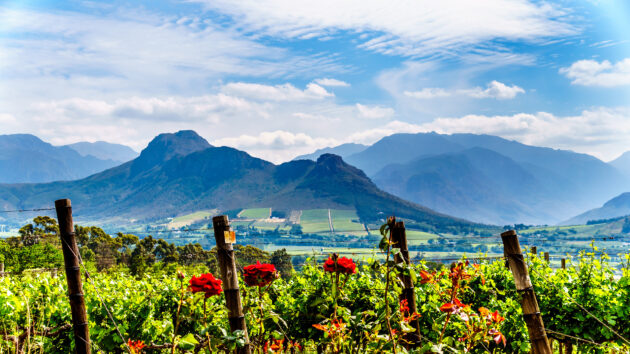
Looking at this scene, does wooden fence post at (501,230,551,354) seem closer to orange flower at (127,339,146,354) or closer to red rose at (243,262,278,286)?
red rose at (243,262,278,286)

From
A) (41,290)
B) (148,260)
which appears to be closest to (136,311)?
(41,290)

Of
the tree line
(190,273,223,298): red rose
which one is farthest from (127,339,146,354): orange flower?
the tree line

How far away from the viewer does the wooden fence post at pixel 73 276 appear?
4.19 m

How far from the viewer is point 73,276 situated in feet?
13.9

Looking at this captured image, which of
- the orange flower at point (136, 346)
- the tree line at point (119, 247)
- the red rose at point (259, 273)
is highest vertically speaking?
the red rose at point (259, 273)

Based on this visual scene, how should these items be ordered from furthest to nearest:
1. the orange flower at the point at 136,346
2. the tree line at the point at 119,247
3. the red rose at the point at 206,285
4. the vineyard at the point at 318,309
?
1. the tree line at the point at 119,247
2. the vineyard at the point at 318,309
3. the orange flower at the point at 136,346
4. the red rose at the point at 206,285

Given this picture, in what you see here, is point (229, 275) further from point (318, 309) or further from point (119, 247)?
point (119, 247)

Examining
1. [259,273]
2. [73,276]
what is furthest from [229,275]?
[73,276]

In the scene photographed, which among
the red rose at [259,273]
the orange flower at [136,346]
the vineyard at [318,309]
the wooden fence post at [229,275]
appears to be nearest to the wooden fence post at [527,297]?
the vineyard at [318,309]

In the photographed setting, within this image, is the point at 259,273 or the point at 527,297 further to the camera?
the point at 259,273

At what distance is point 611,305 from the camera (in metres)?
5.37

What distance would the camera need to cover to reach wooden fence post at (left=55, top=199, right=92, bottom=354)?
4191 mm

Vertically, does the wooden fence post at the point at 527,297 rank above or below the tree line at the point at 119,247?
above

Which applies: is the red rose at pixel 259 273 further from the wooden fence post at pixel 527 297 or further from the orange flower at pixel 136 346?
the wooden fence post at pixel 527 297
